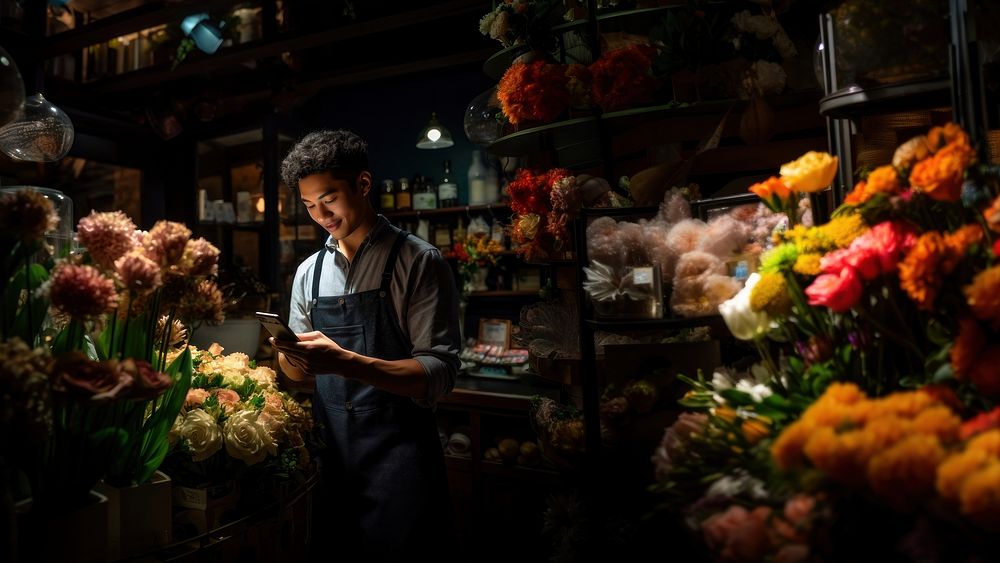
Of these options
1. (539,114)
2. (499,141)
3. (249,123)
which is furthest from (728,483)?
(249,123)

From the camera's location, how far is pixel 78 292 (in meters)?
0.96

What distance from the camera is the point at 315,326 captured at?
7.17 ft

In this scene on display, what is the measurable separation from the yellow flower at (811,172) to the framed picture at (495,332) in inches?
133

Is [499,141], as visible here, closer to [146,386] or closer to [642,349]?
[642,349]

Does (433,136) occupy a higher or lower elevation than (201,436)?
higher

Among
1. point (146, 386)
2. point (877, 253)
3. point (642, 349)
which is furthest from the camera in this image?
point (642, 349)

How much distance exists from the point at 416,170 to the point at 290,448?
3.86 m

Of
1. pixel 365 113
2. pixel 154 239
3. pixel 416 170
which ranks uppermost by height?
pixel 365 113

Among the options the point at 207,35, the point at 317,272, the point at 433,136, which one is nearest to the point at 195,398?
the point at 317,272

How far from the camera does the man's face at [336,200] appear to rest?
193cm

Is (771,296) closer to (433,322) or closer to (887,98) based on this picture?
(887,98)

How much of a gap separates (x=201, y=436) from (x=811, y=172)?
1.18 metres

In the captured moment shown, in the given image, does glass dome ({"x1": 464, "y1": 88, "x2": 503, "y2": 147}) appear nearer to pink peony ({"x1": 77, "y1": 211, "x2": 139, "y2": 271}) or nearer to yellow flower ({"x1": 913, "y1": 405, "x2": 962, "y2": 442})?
pink peony ({"x1": 77, "y1": 211, "x2": 139, "y2": 271})

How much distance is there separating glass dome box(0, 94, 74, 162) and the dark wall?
2783 mm
